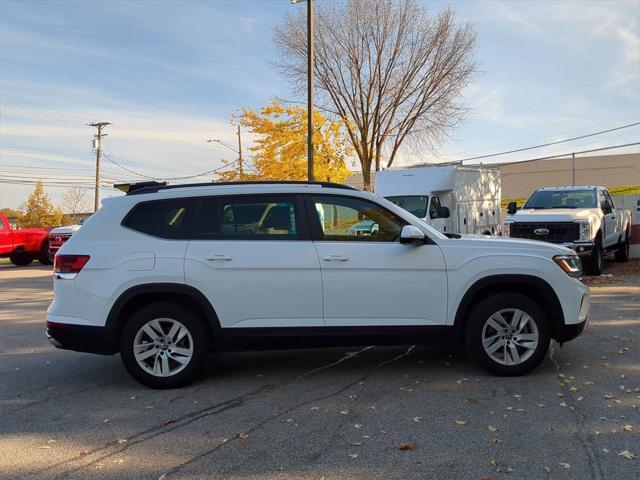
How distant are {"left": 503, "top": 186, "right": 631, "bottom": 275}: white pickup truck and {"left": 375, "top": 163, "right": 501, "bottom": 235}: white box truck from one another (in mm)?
1943

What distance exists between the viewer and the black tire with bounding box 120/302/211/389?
546 centimetres

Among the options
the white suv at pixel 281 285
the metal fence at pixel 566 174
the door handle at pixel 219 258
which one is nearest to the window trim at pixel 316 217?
the white suv at pixel 281 285

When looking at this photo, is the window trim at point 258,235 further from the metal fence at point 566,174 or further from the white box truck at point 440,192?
the metal fence at point 566,174

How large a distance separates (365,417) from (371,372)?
1316 millimetres

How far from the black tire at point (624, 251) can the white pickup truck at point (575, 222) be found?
0.41 m

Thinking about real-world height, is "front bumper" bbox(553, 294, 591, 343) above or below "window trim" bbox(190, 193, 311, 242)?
below

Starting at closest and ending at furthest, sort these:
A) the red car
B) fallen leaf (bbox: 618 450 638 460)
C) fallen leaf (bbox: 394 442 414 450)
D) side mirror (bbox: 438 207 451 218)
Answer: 1. fallen leaf (bbox: 618 450 638 460)
2. fallen leaf (bbox: 394 442 414 450)
3. side mirror (bbox: 438 207 451 218)
4. the red car

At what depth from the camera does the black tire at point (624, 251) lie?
15.6 m

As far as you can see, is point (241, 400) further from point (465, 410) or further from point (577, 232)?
point (577, 232)

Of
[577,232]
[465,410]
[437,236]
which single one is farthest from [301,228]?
[577,232]

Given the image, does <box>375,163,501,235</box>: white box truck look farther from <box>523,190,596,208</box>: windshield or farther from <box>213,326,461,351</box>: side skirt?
<box>213,326,461,351</box>: side skirt

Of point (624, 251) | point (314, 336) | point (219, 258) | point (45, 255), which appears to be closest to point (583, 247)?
point (624, 251)

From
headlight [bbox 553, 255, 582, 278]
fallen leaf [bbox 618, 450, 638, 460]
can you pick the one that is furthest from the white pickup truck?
fallen leaf [bbox 618, 450, 638, 460]

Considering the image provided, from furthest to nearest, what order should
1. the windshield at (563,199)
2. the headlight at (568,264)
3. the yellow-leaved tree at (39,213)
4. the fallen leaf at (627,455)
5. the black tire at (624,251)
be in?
the yellow-leaved tree at (39,213)
the black tire at (624,251)
the windshield at (563,199)
the headlight at (568,264)
the fallen leaf at (627,455)
